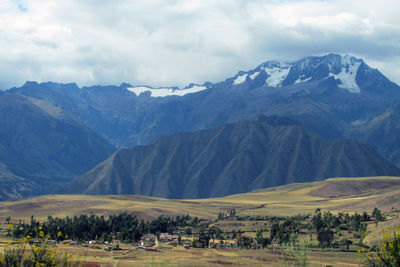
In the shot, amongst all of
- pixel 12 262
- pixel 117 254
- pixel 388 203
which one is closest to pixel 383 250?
pixel 12 262

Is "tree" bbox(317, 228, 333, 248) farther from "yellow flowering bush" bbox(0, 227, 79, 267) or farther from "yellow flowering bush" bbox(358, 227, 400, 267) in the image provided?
"yellow flowering bush" bbox(0, 227, 79, 267)

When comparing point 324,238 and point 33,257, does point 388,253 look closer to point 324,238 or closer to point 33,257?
point 33,257

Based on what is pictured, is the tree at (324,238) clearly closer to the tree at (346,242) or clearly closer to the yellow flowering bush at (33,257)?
the tree at (346,242)

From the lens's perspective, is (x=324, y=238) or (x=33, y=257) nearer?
(x=33, y=257)

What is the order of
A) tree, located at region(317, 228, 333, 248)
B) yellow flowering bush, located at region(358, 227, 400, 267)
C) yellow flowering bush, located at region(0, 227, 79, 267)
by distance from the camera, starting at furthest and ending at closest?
1. tree, located at region(317, 228, 333, 248)
2. yellow flowering bush, located at region(358, 227, 400, 267)
3. yellow flowering bush, located at region(0, 227, 79, 267)

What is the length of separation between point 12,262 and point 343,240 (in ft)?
307

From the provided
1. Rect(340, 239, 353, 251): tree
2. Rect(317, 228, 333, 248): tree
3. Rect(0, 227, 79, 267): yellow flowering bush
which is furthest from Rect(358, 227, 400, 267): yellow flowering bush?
Rect(317, 228, 333, 248): tree

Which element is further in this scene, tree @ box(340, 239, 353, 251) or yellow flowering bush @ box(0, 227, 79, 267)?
tree @ box(340, 239, 353, 251)

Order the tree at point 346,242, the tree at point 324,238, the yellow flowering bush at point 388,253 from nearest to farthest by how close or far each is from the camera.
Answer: the yellow flowering bush at point 388,253 < the tree at point 346,242 < the tree at point 324,238

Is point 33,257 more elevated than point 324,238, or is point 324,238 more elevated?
point 33,257

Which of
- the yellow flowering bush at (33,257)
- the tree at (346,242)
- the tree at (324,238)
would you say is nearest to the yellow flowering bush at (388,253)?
the yellow flowering bush at (33,257)

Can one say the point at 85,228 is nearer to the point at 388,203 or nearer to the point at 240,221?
the point at 240,221

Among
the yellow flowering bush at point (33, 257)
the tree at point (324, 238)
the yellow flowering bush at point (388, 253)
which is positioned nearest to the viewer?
the yellow flowering bush at point (33, 257)

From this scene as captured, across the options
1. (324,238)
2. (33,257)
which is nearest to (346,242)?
(324,238)
